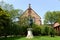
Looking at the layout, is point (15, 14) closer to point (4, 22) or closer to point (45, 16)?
point (45, 16)

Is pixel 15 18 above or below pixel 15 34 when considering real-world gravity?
above

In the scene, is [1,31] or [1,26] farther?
[1,31]

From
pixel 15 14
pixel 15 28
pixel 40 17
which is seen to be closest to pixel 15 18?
pixel 15 14

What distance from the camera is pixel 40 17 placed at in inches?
1657

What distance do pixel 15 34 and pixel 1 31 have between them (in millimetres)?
3338

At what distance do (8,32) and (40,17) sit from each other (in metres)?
14.0

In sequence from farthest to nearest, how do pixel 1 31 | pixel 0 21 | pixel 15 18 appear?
pixel 15 18 < pixel 1 31 < pixel 0 21

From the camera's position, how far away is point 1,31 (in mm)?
28656

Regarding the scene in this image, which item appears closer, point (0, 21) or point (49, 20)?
point (0, 21)

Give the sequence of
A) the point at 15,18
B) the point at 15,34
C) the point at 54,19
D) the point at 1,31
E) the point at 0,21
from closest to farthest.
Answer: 1. the point at 0,21
2. the point at 1,31
3. the point at 15,34
4. the point at 15,18
5. the point at 54,19

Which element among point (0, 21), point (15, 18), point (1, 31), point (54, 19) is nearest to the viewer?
point (0, 21)

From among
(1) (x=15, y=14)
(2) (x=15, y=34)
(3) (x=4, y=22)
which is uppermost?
(1) (x=15, y=14)

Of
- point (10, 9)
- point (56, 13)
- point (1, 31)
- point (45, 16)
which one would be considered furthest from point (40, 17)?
point (1, 31)

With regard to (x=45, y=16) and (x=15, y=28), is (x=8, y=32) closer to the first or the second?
(x=15, y=28)
